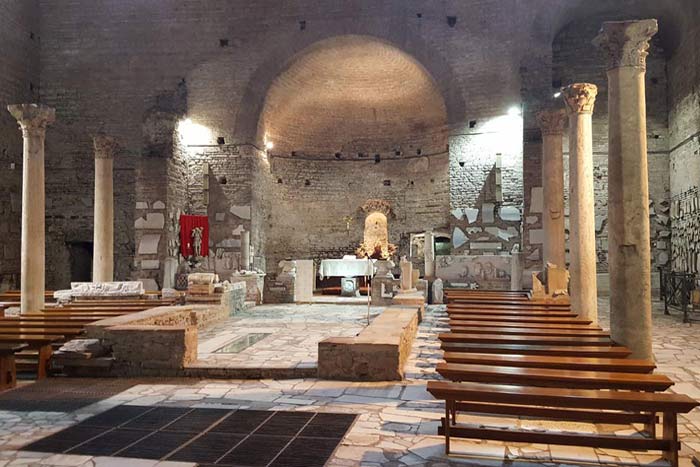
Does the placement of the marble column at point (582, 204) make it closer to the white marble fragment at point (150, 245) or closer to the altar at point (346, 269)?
the altar at point (346, 269)

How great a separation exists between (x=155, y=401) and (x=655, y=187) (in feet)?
52.2

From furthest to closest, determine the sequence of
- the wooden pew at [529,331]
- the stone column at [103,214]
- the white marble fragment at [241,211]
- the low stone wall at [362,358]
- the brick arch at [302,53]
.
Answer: the white marble fragment at [241,211] → the brick arch at [302,53] → the stone column at [103,214] → the wooden pew at [529,331] → the low stone wall at [362,358]

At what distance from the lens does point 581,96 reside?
7906mm

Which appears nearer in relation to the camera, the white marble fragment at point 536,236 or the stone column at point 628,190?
the stone column at point 628,190

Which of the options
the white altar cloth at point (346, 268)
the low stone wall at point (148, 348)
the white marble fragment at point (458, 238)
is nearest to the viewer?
the low stone wall at point (148, 348)

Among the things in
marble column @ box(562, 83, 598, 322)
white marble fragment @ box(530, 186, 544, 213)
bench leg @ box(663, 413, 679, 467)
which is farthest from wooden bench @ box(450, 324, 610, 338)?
white marble fragment @ box(530, 186, 544, 213)

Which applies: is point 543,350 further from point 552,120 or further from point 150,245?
point 150,245

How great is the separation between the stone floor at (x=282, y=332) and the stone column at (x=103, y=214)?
3.28 metres

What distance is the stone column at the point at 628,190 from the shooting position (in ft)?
17.0

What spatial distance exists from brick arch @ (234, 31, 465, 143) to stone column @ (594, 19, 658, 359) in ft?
36.1

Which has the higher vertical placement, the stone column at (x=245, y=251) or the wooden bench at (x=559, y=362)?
the stone column at (x=245, y=251)

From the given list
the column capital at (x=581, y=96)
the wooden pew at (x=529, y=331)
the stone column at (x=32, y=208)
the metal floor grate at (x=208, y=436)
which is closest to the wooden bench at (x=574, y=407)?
the metal floor grate at (x=208, y=436)

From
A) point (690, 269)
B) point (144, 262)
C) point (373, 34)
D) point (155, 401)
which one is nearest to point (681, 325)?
point (690, 269)

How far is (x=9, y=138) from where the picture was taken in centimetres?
1633
